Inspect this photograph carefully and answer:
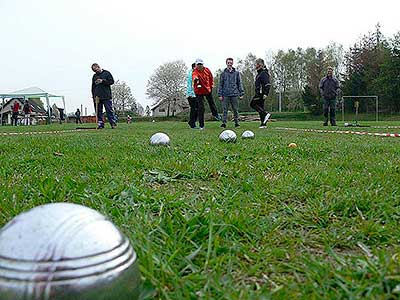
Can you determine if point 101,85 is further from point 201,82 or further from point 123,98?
point 123,98

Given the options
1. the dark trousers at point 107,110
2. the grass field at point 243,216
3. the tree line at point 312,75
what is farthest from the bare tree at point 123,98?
the grass field at point 243,216

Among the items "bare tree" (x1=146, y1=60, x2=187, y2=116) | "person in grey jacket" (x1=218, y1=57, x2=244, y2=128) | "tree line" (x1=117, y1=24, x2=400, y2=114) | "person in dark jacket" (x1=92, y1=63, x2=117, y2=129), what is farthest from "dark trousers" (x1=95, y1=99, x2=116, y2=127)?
"bare tree" (x1=146, y1=60, x2=187, y2=116)

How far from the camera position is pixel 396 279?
1.39 m

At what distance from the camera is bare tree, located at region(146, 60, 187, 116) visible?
67125mm

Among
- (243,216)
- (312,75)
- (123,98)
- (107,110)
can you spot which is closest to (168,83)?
(123,98)

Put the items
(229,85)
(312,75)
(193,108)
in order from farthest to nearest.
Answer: (312,75) → (193,108) → (229,85)

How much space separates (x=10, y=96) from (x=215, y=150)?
35616mm

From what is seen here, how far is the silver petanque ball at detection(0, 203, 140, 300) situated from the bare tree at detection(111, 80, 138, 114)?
2761 inches

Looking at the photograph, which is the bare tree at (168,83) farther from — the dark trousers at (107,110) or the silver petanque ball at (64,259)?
the silver petanque ball at (64,259)

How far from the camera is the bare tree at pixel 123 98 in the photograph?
7146 cm

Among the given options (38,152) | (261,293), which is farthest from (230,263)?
(38,152)

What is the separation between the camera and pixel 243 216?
2.14 metres

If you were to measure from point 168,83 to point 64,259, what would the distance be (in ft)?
225

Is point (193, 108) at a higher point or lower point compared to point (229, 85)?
lower
